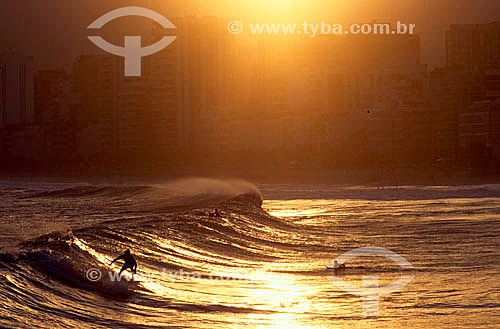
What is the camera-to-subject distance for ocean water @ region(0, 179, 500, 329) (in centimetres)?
1997

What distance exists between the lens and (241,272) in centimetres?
2784

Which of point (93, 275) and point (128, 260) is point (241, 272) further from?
point (93, 275)

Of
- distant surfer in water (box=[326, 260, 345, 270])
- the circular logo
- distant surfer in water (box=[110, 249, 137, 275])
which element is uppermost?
distant surfer in water (box=[110, 249, 137, 275])

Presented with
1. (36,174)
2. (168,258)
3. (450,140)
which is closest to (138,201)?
(168,258)

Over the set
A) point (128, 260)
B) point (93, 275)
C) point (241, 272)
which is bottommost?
point (241, 272)

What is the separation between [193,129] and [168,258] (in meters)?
169

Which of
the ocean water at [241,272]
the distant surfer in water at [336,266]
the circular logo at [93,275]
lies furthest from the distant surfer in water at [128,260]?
the distant surfer in water at [336,266]

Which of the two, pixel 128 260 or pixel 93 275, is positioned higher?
pixel 128 260

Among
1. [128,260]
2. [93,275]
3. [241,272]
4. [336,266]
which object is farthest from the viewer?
[336,266]

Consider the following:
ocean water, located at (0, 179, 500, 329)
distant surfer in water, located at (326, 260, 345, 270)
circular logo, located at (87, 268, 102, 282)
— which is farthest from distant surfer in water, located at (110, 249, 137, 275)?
distant surfer in water, located at (326, 260, 345, 270)

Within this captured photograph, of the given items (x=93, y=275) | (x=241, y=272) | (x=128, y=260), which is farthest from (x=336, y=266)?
(x=93, y=275)

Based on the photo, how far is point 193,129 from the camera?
198m

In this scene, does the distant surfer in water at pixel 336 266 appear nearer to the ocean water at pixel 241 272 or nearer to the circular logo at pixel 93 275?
the ocean water at pixel 241 272

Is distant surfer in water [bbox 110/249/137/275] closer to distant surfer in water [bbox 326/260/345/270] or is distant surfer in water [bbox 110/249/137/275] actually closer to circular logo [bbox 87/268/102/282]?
circular logo [bbox 87/268/102/282]
